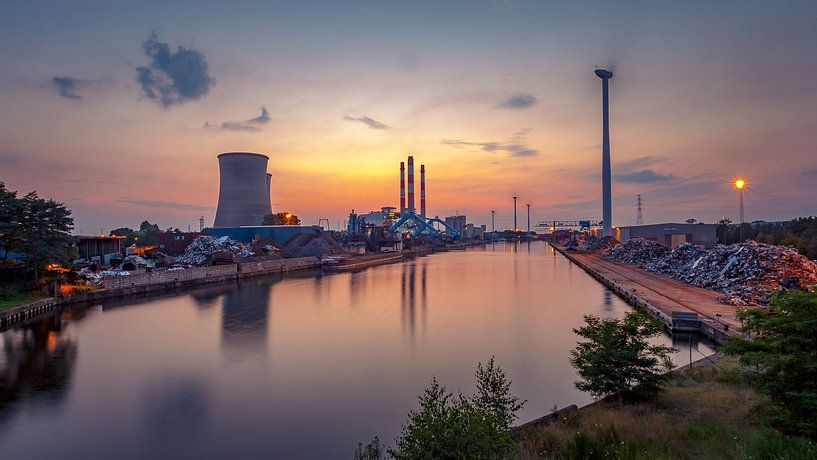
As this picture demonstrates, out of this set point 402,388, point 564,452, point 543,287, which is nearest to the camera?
point 564,452

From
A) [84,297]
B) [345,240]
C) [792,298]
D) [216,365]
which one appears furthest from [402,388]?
[345,240]

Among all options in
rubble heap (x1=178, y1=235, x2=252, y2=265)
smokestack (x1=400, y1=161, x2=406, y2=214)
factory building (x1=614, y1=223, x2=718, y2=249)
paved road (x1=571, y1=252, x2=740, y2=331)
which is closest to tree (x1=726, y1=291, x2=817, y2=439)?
paved road (x1=571, y1=252, x2=740, y2=331)

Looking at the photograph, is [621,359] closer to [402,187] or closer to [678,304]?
[678,304]

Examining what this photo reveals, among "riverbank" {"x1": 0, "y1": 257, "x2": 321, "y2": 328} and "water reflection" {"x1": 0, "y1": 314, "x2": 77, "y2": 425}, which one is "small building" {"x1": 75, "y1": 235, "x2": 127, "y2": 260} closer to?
"riverbank" {"x1": 0, "y1": 257, "x2": 321, "y2": 328}

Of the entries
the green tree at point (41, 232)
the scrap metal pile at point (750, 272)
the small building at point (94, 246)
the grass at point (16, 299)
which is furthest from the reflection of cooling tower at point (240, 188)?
the scrap metal pile at point (750, 272)

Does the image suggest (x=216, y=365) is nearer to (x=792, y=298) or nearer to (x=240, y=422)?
(x=240, y=422)

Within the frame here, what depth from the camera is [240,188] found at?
57.8 m

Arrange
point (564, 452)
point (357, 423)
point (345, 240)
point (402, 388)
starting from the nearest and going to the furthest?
point (564, 452) → point (357, 423) → point (402, 388) → point (345, 240)

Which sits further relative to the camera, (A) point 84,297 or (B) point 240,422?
(A) point 84,297

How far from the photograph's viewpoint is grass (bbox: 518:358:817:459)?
5.37 m

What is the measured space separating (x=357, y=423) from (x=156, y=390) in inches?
254

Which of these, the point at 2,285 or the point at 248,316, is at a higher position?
the point at 2,285

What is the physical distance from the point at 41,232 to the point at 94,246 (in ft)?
63.3

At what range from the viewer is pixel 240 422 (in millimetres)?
10094
